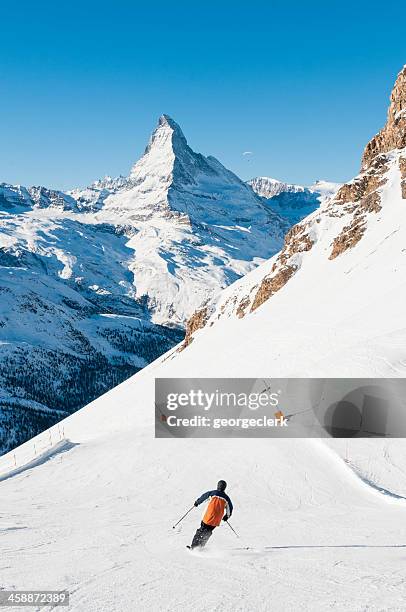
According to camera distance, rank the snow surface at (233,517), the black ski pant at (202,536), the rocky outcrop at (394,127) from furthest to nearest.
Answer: the rocky outcrop at (394,127), the black ski pant at (202,536), the snow surface at (233,517)

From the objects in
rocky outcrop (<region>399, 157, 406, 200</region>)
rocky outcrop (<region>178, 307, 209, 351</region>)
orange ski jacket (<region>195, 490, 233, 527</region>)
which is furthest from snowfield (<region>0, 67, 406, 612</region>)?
rocky outcrop (<region>178, 307, 209, 351</region>)

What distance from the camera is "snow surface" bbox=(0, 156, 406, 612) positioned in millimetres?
8328

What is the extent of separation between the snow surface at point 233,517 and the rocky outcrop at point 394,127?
243 feet

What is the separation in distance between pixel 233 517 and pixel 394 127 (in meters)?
107

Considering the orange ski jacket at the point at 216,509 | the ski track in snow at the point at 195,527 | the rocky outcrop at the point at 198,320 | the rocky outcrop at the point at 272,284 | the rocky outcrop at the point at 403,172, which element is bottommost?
the ski track in snow at the point at 195,527

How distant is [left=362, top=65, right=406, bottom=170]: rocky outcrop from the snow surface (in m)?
74.1

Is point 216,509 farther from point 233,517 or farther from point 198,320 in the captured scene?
point 198,320

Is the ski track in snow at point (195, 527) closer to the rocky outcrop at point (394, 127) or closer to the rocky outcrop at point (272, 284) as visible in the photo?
the rocky outcrop at point (272, 284)

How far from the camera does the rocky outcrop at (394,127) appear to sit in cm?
10212

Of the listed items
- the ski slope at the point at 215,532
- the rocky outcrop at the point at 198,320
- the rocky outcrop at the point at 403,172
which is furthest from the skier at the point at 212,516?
the rocky outcrop at the point at 198,320

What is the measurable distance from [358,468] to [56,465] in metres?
14.0

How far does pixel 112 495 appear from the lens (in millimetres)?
18641

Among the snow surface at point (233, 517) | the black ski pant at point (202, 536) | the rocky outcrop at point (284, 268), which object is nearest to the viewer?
the snow surface at point (233, 517)

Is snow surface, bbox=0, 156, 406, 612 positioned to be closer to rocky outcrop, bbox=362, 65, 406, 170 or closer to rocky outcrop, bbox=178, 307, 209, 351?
rocky outcrop, bbox=362, 65, 406, 170
